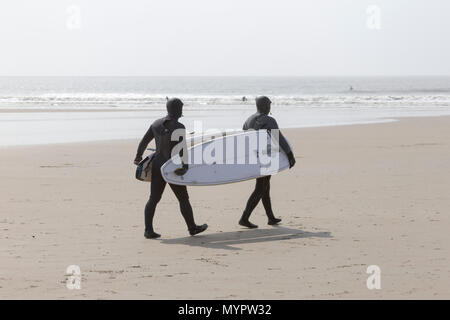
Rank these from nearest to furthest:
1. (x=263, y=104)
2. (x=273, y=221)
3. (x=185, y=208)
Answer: (x=185, y=208) < (x=263, y=104) < (x=273, y=221)

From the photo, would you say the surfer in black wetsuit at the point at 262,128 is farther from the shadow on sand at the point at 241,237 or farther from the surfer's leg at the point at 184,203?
the surfer's leg at the point at 184,203

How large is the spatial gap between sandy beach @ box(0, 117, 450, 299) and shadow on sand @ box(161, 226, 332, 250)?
21mm

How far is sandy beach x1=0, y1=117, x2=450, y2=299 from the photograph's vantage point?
5527mm

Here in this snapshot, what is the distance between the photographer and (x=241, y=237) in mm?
7570

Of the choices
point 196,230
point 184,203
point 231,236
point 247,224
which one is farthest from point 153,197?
point 247,224

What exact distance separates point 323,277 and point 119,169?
26.3 feet

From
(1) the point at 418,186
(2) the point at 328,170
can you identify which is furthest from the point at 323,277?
(2) the point at 328,170

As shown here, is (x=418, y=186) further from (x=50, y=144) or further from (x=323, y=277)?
(x=50, y=144)

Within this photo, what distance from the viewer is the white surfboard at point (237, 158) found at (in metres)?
8.06

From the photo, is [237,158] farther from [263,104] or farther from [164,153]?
[164,153]

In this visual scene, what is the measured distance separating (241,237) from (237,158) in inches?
44.3

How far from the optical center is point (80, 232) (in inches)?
301

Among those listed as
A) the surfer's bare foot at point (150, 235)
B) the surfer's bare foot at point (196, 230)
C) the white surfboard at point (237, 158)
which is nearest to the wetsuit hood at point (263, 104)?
the white surfboard at point (237, 158)

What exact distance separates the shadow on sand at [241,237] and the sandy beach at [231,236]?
0.02 meters
